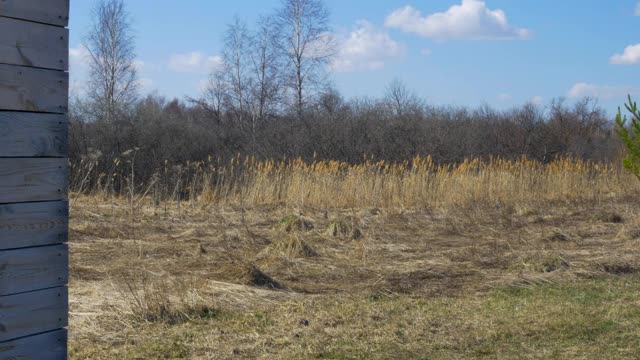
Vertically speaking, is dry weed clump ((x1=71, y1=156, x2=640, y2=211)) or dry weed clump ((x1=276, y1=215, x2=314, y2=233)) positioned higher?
dry weed clump ((x1=71, y1=156, x2=640, y2=211))

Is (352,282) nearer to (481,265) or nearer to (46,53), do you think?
(481,265)

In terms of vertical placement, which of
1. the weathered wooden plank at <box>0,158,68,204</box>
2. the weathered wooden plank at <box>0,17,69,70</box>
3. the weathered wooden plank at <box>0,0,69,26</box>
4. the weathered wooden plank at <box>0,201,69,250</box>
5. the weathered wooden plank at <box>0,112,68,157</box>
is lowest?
the weathered wooden plank at <box>0,201,69,250</box>

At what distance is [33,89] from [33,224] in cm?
63

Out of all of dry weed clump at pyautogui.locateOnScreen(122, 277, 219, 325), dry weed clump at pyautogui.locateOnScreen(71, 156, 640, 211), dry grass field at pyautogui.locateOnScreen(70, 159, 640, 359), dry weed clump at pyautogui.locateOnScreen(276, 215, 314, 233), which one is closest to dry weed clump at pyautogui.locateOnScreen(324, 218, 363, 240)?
dry grass field at pyautogui.locateOnScreen(70, 159, 640, 359)

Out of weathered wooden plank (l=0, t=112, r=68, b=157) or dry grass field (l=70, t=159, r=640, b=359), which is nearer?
weathered wooden plank (l=0, t=112, r=68, b=157)

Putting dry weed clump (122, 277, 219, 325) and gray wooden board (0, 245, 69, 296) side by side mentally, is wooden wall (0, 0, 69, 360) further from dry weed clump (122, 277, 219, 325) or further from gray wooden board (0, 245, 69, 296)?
dry weed clump (122, 277, 219, 325)

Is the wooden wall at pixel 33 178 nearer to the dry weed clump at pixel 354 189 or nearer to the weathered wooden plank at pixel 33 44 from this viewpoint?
the weathered wooden plank at pixel 33 44

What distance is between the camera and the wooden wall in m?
3.62

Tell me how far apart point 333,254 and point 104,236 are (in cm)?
325

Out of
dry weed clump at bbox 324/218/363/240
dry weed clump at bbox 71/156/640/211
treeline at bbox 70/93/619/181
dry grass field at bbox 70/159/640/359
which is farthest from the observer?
treeline at bbox 70/93/619/181

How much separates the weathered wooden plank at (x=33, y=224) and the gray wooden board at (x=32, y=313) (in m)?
0.24

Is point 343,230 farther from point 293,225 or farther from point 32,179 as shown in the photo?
point 32,179

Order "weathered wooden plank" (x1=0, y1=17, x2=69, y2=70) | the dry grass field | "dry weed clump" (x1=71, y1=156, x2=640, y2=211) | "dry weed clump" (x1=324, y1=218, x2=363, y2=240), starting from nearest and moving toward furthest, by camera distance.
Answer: "weathered wooden plank" (x1=0, y1=17, x2=69, y2=70) → the dry grass field → "dry weed clump" (x1=324, y1=218, x2=363, y2=240) → "dry weed clump" (x1=71, y1=156, x2=640, y2=211)

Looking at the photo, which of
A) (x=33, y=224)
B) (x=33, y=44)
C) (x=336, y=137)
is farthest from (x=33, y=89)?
(x=336, y=137)
